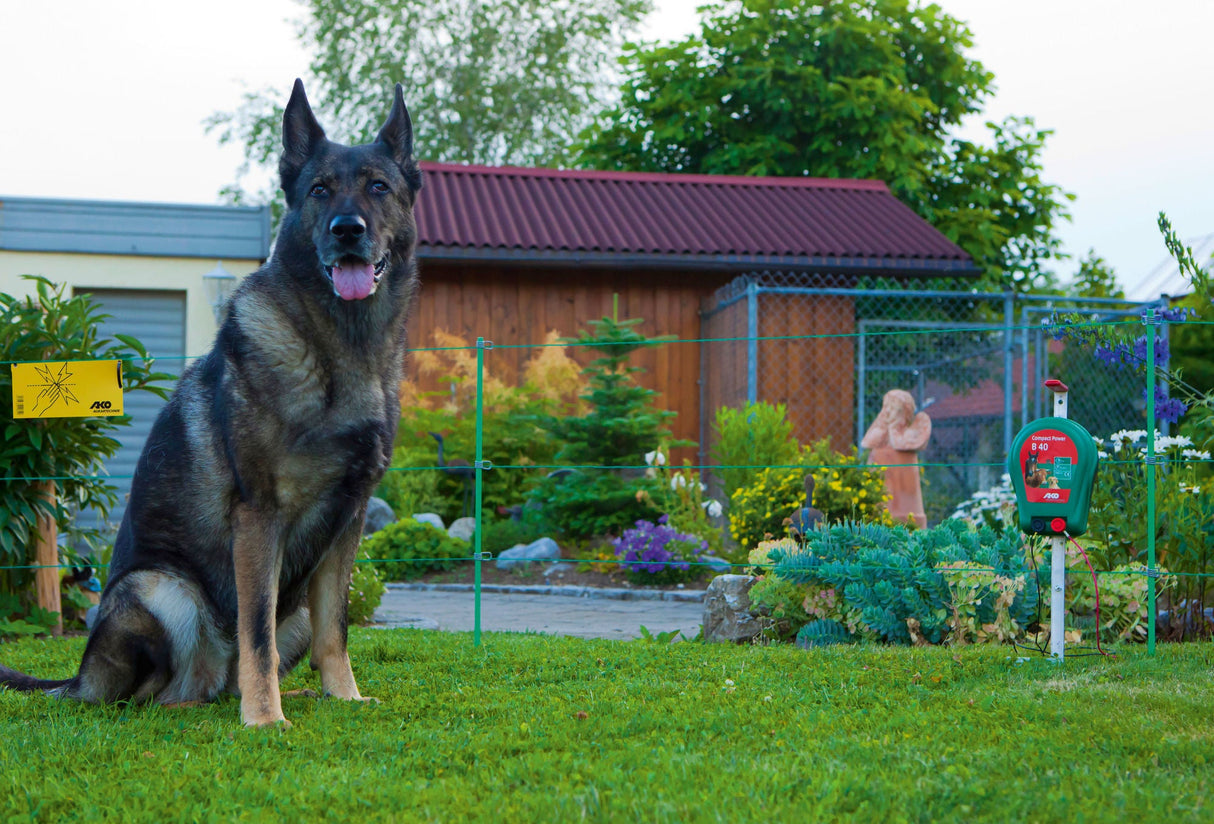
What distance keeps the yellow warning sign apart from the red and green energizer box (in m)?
4.28

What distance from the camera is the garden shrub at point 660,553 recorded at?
827 centimetres

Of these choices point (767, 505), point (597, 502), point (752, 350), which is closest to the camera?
point (767, 505)

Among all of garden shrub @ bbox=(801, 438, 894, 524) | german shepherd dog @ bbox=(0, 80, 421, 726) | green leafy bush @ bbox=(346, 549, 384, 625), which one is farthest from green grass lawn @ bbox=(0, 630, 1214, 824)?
garden shrub @ bbox=(801, 438, 894, 524)

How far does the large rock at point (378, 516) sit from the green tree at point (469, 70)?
58.0 feet

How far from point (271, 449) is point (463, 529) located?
681 cm

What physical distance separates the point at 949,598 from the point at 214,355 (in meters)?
3.54

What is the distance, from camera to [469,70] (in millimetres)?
26406

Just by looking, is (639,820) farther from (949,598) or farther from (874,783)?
(949,598)

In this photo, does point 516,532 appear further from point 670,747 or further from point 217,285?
point 670,747

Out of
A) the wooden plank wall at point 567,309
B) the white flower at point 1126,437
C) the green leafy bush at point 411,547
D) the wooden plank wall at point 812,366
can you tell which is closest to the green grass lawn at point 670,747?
the white flower at point 1126,437

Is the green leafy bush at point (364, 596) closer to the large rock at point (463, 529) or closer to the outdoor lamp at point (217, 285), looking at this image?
the large rock at point (463, 529)

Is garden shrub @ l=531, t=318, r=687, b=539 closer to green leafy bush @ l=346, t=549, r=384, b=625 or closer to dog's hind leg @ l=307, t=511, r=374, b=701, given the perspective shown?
green leafy bush @ l=346, t=549, r=384, b=625

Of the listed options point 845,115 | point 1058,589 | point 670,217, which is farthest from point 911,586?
point 845,115

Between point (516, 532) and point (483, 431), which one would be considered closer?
point (516, 532)
